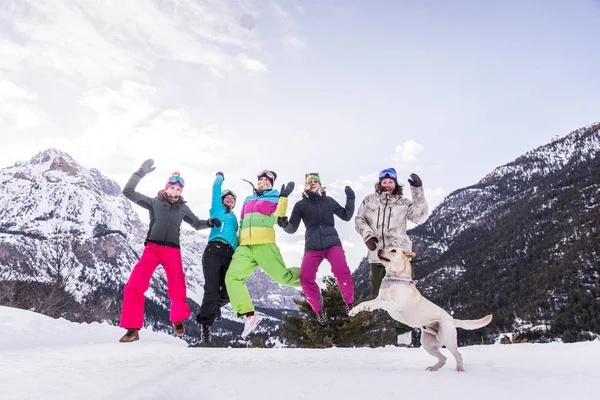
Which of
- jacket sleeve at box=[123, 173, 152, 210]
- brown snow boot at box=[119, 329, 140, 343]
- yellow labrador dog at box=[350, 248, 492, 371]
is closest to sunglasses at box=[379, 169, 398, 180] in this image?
yellow labrador dog at box=[350, 248, 492, 371]

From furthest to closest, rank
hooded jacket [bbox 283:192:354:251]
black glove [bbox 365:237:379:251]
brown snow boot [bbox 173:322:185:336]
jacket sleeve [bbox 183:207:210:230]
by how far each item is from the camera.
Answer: jacket sleeve [bbox 183:207:210:230]
brown snow boot [bbox 173:322:185:336]
hooded jacket [bbox 283:192:354:251]
black glove [bbox 365:237:379:251]

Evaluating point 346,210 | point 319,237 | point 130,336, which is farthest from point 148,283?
point 346,210

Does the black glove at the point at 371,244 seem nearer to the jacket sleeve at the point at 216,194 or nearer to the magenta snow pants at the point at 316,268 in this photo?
the magenta snow pants at the point at 316,268

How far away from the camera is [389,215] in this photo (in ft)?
18.5

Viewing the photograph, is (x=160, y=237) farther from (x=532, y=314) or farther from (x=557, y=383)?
(x=532, y=314)

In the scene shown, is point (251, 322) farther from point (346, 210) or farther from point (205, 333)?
point (346, 210)

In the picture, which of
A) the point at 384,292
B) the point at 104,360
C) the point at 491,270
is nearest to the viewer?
the point at 104,360

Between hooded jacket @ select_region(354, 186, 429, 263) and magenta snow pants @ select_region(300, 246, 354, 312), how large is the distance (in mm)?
419

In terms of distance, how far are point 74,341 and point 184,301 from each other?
5.02ft

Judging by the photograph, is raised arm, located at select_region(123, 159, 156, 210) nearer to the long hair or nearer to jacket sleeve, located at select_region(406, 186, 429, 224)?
the long hair

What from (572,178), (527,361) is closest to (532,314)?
(572,178)

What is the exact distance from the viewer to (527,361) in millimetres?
3865

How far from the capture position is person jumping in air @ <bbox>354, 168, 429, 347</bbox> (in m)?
5.59

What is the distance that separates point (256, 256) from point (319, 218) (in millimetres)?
1077
